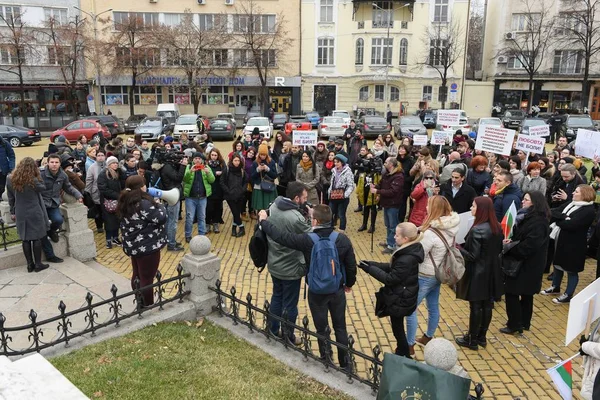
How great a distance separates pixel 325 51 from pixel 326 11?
3.65 metres

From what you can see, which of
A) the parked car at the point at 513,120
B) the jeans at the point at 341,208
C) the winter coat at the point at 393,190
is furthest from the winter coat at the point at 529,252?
the parked car at the point at 513,120

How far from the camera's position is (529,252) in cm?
596

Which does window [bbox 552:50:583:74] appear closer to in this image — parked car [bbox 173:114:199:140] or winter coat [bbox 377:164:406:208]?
parked car [bbox 173:114:199:140]

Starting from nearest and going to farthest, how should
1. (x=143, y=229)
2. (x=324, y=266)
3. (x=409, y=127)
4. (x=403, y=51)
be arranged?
1. (x=324, y=266)
2. (x=143, y=229)
3. (x=409, y=127)
4. (x=403, y=51)

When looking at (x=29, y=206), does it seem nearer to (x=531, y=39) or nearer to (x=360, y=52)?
(x=360, y=52)

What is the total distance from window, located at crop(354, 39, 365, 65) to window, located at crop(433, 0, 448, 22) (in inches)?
282

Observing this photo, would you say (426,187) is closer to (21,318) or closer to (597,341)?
(597,341)

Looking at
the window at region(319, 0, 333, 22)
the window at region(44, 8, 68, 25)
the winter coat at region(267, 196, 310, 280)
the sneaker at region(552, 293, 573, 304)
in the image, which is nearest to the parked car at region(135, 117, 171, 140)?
the window at region(44, 8, 68, 25)

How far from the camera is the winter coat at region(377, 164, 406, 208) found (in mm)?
9436

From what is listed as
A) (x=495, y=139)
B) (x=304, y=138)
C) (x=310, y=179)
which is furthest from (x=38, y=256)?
(x=495, y=139)

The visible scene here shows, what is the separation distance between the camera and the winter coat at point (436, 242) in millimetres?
5402

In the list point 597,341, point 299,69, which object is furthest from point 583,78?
point 597,341

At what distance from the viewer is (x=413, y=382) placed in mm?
3549

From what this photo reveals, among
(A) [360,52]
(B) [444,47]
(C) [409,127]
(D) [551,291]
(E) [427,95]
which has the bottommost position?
(D) [551,291]
